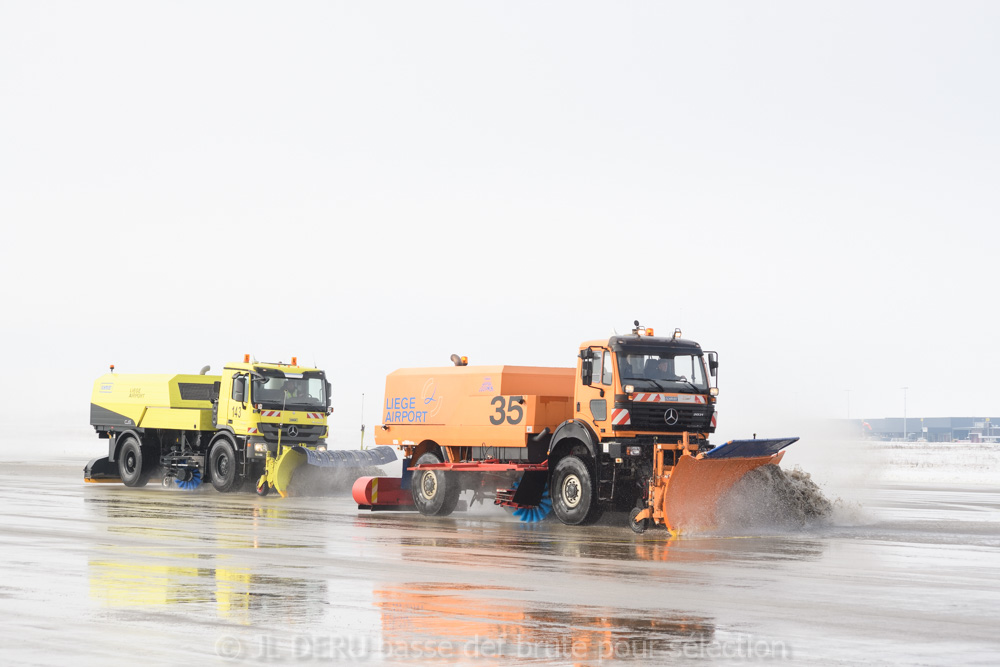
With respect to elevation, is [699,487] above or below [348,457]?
below

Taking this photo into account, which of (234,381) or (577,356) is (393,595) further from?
(234,381)

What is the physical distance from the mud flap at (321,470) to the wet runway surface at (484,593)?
8408mm

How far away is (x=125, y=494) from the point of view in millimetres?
30453

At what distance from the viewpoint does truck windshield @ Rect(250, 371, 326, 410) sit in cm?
3148

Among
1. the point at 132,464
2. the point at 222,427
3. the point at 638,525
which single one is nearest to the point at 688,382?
the point at 638,525

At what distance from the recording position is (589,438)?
20.9 meters

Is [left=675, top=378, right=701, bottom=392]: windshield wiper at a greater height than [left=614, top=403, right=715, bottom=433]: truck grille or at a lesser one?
greater

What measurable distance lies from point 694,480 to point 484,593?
8185 millimetres

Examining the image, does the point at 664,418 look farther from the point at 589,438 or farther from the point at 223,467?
the point at 223,467

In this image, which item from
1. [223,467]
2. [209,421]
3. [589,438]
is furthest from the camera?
[209,421]

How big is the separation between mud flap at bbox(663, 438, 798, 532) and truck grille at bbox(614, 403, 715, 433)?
131 centimetres

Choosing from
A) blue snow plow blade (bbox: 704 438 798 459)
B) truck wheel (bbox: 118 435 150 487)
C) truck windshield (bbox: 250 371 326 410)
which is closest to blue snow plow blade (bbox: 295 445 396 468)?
truck windshield (bbox: 250 371 326 410)

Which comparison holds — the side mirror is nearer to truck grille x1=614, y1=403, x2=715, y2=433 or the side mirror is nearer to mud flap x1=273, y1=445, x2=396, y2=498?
mud flap x1=273, y1=445, x2=396, y2=498

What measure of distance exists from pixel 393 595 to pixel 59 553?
18.2ft
